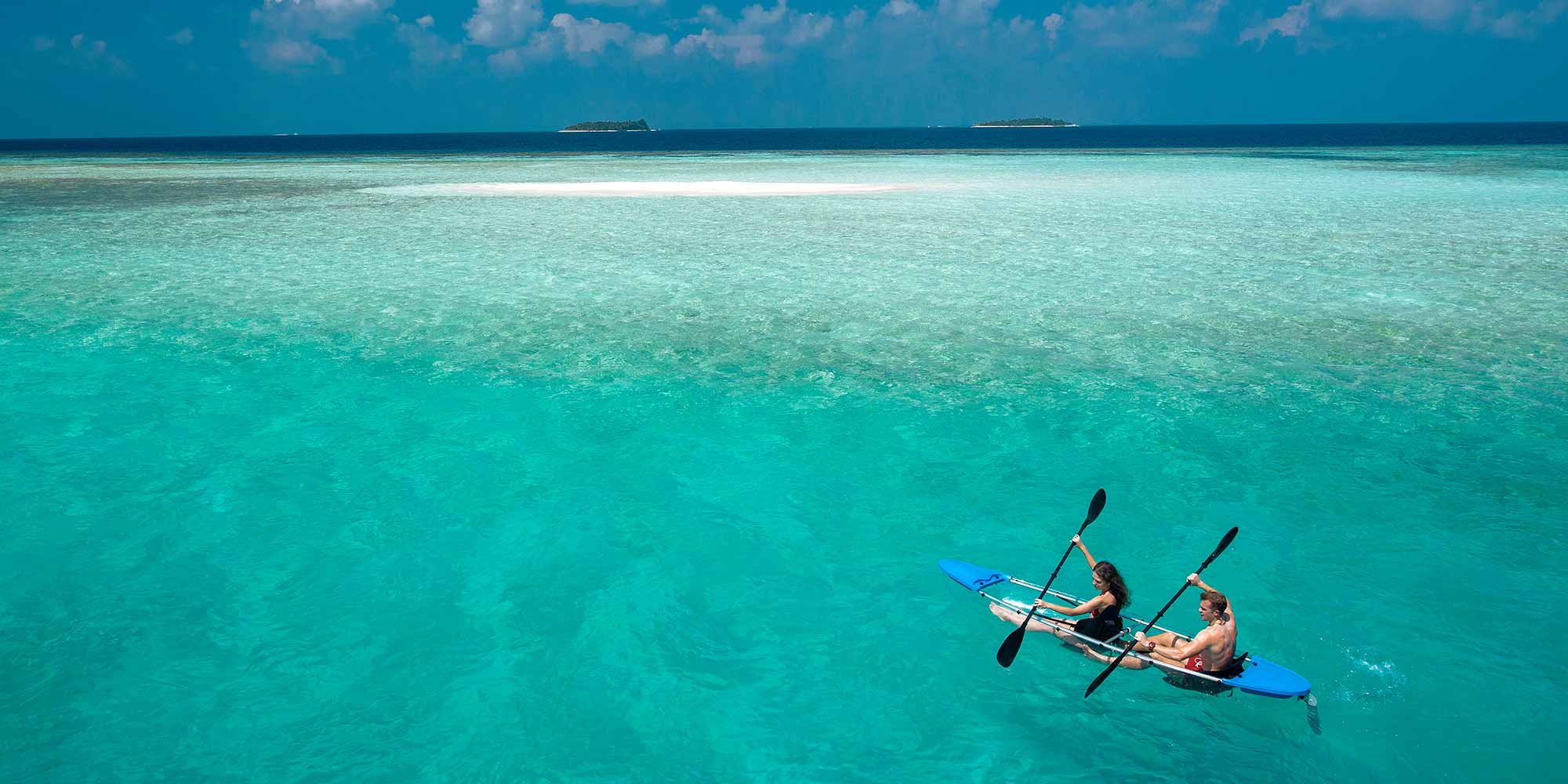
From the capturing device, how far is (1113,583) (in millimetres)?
6973

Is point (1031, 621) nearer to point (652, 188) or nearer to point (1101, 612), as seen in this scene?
point (1101, 612)

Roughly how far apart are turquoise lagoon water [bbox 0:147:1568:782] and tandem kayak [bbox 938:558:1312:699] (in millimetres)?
207

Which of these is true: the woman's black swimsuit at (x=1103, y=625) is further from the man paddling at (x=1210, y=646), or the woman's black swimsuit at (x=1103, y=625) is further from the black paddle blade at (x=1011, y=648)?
the black paddle blade at (x=1011, y=648)

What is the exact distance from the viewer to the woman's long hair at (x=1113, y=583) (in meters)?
6.92

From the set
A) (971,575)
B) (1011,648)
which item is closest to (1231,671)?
(1011,648)

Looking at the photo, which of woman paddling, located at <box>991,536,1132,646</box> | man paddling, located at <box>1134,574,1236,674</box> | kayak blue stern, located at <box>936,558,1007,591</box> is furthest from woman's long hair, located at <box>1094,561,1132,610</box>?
kayak blue stern, located at <box>936,558,1007,591</box>

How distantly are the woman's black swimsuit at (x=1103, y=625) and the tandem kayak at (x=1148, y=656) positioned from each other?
0.12 ft

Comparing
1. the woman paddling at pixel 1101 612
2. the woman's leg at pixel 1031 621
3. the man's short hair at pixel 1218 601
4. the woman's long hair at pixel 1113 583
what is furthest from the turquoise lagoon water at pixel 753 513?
the man's short hair at pixel 1218 601

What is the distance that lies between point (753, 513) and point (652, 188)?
3662cm

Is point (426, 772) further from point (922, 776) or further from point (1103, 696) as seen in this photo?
point (1103, 696)

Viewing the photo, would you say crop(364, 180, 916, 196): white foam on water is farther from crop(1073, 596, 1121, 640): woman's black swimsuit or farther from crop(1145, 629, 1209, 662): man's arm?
crop(1145, 629, 1209, 662): man's arm

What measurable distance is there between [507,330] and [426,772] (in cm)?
1023

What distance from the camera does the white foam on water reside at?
135ft

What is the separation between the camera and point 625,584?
8.18 meters
